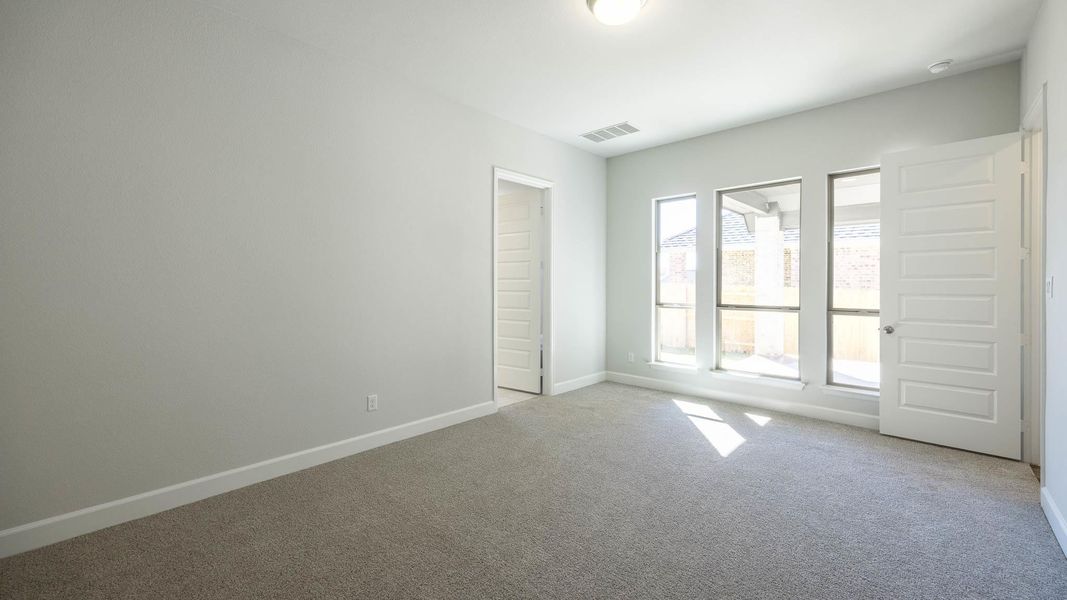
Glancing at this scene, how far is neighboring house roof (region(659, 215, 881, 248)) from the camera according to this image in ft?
13.4

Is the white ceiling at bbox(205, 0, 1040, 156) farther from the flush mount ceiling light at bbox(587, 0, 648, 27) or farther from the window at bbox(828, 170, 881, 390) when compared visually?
the window at bbox(828, 170, 881, 390)

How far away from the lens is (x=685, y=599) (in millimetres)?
1793

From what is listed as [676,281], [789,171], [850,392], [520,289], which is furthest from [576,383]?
[789,171]

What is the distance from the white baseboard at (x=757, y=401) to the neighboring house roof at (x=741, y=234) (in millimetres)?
1579

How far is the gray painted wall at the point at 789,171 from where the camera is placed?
141 inches

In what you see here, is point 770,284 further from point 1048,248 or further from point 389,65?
point 389,65

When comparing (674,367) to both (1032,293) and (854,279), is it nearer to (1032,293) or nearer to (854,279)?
A: (854,279)

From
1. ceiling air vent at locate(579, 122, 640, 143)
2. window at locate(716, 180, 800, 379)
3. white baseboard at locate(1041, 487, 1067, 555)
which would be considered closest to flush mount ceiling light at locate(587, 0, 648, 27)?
ceiling air vent at locate(579, 122, 640, 143)

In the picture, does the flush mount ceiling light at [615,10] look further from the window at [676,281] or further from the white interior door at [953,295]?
the window at [676,281]

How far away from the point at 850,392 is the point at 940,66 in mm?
2636

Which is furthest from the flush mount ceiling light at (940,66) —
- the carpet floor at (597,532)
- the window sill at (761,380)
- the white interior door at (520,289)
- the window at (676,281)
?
the white interior door at (520,289)

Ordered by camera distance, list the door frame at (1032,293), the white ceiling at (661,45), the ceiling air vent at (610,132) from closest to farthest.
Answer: the white ceiling at (661,45) → the door frame at (1032,293) → the ceiling air vent at (610,132)

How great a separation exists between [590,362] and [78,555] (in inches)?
181

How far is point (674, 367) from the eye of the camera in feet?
17.4
